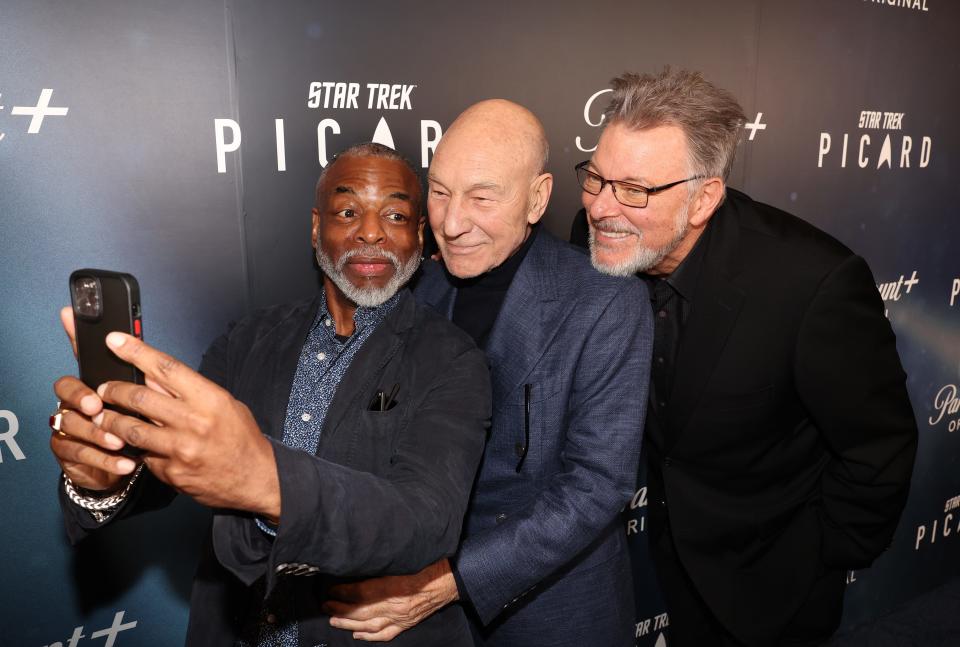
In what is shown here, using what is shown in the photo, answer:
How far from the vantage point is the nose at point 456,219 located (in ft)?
5.69

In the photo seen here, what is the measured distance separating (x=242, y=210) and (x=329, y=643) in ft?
3.88

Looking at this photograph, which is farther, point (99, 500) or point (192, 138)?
point (192, 138)

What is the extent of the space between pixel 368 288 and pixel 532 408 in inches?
18.1

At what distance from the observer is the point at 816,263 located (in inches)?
72.0

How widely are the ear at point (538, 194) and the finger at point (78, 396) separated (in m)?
1.09

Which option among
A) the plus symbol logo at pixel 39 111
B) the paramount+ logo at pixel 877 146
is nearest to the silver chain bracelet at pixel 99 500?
the plus symbol logo at pixel 39 111

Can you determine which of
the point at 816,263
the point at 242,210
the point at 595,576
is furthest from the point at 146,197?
the point at 816,263

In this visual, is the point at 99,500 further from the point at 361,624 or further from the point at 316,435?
the point at 361,624

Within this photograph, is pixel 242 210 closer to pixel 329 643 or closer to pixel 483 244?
pixel 483 244

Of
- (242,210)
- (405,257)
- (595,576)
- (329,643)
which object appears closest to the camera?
(329,643)

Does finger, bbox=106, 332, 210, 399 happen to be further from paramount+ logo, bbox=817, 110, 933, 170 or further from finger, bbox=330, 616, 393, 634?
paramount+ logo, bbox=817, 110, 933, 170

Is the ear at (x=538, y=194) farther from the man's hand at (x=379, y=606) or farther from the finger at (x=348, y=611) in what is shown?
the finger at (x=348, y=611)

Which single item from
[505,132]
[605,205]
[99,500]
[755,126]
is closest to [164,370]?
[99,500]

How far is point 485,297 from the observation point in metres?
1.88
